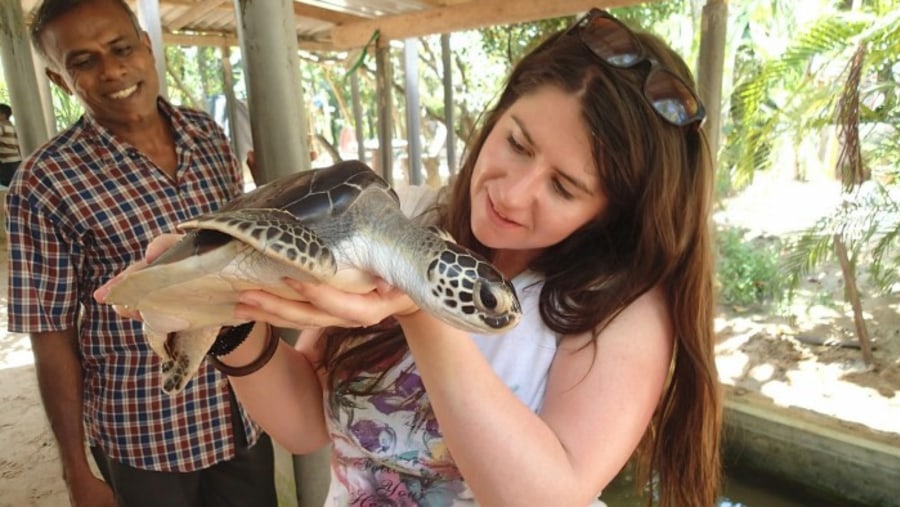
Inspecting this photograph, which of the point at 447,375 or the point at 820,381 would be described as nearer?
the point at 447,375

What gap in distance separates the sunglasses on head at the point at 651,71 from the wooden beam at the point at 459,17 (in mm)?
1671

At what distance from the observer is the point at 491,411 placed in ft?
2.63

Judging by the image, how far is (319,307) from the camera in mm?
781

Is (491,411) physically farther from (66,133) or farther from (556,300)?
(66,133)

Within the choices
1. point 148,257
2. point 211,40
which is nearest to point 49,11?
point 148,257

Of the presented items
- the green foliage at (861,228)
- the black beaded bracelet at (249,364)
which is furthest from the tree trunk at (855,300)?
the black beaded bracelet at (249,364)

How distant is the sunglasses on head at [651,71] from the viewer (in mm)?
Answer: 1005

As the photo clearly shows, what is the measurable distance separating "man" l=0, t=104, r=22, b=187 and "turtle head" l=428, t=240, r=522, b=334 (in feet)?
24.1

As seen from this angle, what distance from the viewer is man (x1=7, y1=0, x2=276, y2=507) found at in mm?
1479

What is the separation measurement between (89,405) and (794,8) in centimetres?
675

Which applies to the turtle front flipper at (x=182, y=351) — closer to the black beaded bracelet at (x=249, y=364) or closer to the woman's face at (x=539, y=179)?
the black beaded bracelet at (x=249, y=364)

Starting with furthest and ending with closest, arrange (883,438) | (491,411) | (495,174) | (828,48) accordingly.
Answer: (828,48)
(883,438)
(495,174)
(491,411)

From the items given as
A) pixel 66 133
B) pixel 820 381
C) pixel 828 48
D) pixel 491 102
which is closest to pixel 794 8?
pixel 828 48

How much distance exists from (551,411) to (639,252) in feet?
1.06
